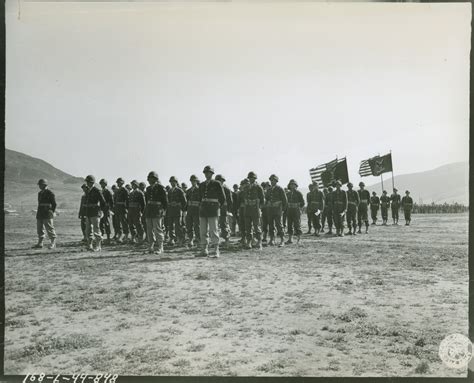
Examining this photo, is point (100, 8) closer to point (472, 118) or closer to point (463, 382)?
point (472, 118)

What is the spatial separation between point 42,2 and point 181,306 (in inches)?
203

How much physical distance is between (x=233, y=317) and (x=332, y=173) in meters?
8.42

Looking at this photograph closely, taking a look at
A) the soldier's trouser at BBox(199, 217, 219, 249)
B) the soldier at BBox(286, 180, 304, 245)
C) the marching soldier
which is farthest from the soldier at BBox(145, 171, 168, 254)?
the soldier at BBox(286, 180, 304, 245)

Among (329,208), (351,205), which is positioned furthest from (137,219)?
(351,205)

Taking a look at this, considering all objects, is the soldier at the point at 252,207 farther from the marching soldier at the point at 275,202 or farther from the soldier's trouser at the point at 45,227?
the soldier's trouser at the point at 45,227

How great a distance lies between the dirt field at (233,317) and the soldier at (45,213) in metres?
2.07

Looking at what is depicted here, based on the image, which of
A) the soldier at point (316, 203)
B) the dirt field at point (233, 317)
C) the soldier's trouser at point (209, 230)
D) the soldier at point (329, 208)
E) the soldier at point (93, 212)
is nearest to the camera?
the dirt field at point (233, 317)

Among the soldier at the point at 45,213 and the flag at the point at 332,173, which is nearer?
the soldier at the point at 45,213

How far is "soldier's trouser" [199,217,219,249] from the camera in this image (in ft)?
28.3

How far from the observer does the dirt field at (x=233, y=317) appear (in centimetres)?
493

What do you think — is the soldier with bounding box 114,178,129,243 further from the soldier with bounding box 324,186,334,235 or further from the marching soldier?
the soldier with bounding box 324,186,334,235

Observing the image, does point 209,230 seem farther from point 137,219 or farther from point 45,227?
point 45,227

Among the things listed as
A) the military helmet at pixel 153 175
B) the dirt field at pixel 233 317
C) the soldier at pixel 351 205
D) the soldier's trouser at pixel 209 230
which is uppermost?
Result: the military helmet at pixel 153 175

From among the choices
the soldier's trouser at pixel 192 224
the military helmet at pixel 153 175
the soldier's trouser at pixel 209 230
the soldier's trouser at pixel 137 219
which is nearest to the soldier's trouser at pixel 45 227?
the soldier's trouser at pixel 137 219
